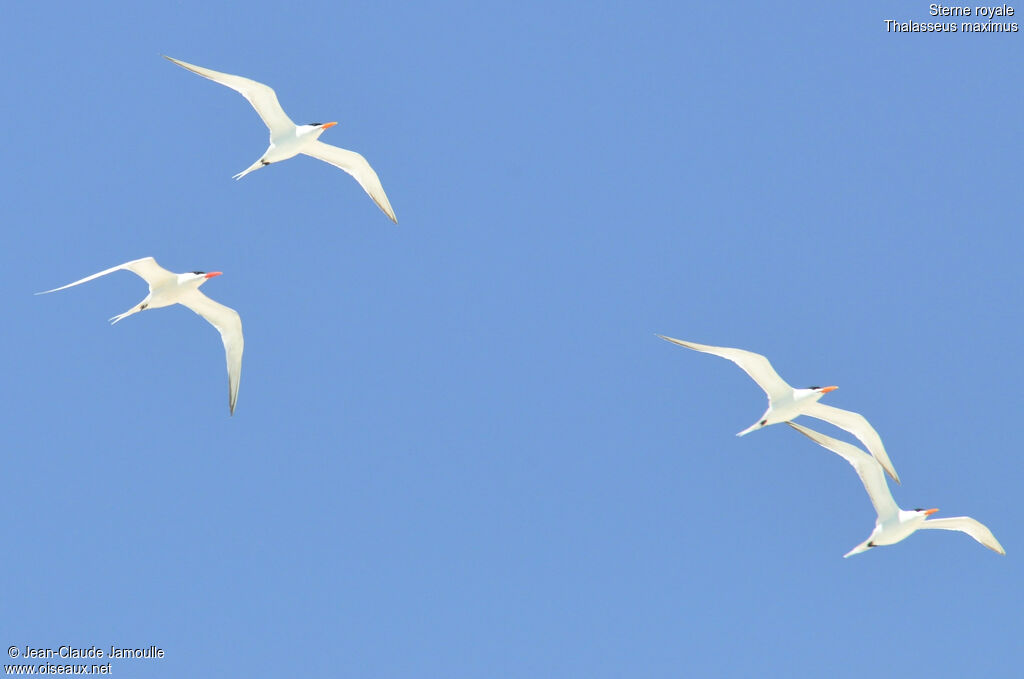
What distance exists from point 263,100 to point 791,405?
1243 centimetres

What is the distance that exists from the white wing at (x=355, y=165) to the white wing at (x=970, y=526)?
44.0 feet

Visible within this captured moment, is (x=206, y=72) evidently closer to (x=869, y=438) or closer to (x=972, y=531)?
(x=869, y=438)

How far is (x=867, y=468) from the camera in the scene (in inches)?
1134

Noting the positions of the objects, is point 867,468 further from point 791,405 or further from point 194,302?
point 194,302

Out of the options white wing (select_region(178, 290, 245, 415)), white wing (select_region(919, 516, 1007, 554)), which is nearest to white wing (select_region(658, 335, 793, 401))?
white wing (select_region(919, 516, 1007, 554))

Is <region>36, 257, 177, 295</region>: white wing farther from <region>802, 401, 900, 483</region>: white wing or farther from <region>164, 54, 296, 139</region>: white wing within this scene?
<region>802, 401, 900, 483</region>: white wing

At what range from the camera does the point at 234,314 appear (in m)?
27.6

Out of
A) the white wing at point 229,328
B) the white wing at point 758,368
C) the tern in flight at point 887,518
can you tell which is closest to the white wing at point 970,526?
the tern in flight at point 887,518

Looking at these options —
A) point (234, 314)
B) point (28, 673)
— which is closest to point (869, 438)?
point (234, 314)

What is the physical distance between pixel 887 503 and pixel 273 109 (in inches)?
610

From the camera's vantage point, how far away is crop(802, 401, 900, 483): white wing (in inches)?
1116

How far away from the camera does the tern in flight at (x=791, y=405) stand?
2708 cm

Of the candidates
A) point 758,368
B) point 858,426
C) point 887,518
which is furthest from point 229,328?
point 887,518

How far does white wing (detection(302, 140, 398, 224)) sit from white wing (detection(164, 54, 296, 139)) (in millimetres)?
Result: 774
